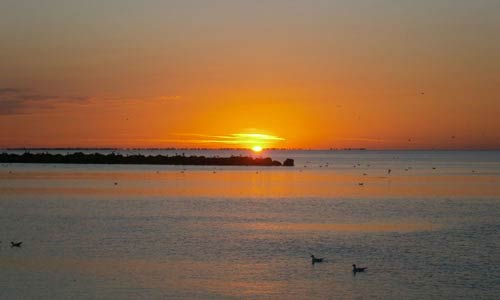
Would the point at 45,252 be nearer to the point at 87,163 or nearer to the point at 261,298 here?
the point at 261,298

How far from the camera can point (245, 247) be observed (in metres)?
26.5

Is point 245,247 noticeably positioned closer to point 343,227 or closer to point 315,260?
point 315,260

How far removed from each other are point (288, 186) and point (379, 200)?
16.2 meters

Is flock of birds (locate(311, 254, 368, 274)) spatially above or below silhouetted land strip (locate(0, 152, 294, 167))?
below

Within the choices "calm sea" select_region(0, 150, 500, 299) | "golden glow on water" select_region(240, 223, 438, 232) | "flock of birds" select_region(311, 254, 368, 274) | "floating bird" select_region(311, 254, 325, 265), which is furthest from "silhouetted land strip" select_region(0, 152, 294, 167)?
"floating bird" select_region(311, 254, 325, 265)

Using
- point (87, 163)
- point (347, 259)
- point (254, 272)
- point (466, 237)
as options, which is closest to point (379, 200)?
point (466, 237)

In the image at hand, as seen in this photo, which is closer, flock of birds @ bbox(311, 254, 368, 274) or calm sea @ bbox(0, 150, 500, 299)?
calm sea @ bbox(0, 150, 500, 299)

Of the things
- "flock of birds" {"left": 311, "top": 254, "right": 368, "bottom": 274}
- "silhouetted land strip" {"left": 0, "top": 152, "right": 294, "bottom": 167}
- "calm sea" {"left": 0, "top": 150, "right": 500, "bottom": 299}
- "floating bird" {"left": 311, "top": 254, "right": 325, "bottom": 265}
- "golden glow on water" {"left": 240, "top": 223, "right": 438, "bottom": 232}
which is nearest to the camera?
"calm sea" {"left": 0, "top": 150, "right": 500, "bottom": 299}

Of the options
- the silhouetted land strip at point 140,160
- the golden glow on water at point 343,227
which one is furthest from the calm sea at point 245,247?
the silhouetted land strip at point 140,160

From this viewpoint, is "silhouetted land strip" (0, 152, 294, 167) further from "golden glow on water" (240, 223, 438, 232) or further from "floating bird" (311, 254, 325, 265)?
"floating bird" (311, 254, 325, 265)

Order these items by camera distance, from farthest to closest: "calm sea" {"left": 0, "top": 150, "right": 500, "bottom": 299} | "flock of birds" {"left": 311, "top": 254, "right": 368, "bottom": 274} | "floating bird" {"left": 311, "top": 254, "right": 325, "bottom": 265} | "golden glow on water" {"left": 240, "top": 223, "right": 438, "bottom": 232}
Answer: "golden glow on water" {"left": 240, "top": 223, "right": 438, "bottom": 232}, "floating bird" {"left": 311, "top": 254, "right": 325, "bottom": 265}, "flock of birds" {"left": 311, "top": 254, "right": 368, "bottom": 274}, "calm sea" {"left": 0, "top": 150, "right": 500, "bottom": 299}

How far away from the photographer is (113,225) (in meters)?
33.1

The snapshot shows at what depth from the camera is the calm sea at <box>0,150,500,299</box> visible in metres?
19.7

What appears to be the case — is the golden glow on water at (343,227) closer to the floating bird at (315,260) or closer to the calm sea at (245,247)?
the calm sea at (245,247)
